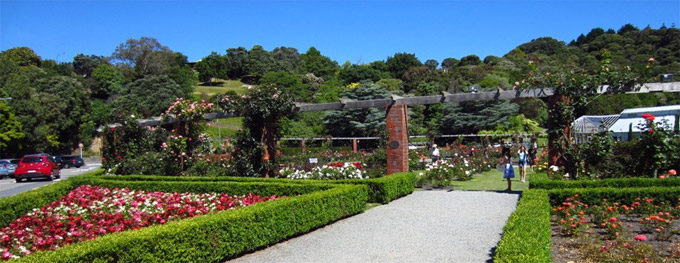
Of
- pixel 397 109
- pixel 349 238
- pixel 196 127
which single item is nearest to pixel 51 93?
pixel 196 127

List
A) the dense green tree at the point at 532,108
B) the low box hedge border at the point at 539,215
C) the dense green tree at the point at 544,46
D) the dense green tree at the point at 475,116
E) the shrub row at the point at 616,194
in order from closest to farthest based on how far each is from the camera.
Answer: the low box hedge border at the point at 539,215 → the shrub row at the point at 616,194 → the dense green tree at the point at 475,116 → the dense green tree at the point at 532,108 → the dense green tree at the point at 544,46

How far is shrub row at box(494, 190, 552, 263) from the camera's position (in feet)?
14.8

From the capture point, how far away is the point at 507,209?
31.5 feet

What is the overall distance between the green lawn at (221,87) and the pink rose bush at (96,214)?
6252cm

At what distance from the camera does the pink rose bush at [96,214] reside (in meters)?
6.58

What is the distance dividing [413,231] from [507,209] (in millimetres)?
→ 2596

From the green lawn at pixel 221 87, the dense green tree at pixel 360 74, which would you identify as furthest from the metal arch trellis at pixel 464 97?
the green lawn at pixel 221 87

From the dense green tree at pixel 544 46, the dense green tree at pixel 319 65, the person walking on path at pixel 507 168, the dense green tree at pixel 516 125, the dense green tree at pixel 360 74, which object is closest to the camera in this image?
the person walking on path at pixel 507 168

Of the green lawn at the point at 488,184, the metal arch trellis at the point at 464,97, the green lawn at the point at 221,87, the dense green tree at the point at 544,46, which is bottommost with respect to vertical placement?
the green lawn at the point at 488,184

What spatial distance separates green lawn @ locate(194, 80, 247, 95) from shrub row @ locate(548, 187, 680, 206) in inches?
2621

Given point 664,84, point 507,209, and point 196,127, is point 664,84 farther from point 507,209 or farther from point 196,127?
point 196,127

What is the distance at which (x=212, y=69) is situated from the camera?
278ft

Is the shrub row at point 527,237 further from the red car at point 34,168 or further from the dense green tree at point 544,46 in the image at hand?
the dense green tree at point 544,46

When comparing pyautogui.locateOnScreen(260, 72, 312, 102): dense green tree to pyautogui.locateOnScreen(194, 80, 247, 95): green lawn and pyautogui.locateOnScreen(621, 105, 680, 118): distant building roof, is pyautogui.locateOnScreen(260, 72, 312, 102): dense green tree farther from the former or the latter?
pyautogui.locateOnScreen(621, 105, 680, 118): distant building roof
